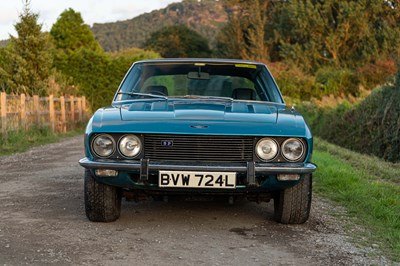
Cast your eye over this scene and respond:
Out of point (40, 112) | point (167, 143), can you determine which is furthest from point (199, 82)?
point (40, 112)

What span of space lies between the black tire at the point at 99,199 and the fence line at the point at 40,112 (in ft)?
33.5

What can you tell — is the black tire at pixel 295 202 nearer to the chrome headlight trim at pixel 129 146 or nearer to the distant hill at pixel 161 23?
the chrome headlight trim at pixel 129 146

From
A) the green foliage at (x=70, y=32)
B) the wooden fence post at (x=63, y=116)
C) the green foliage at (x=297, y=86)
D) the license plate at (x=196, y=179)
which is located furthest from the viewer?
the green foliage at (x=70, y=32)

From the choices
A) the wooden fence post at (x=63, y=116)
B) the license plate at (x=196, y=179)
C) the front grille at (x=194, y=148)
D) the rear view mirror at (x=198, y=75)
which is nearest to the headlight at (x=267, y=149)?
the front grille at (x=194, y=148)

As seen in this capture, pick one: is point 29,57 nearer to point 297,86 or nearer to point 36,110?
point 36,110

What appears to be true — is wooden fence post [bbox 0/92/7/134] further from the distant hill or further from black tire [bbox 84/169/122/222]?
the distant hill

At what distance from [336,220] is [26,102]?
13.1 metres

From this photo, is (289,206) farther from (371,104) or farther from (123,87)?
(371,104)

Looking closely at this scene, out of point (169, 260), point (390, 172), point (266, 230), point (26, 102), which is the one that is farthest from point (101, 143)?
point (26, 102)

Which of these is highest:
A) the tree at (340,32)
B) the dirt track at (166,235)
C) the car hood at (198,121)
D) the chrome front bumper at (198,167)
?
the tree at (340,32)

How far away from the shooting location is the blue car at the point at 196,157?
15.2 feet

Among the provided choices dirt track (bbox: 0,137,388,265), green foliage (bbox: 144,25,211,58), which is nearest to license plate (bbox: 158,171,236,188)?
dirt track (bbox: 0,137,388,265)

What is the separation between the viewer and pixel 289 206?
16.7 ft

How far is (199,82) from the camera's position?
21.6 ft
